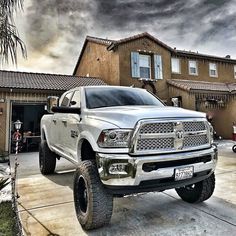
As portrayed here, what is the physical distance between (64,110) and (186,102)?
13.2 metres

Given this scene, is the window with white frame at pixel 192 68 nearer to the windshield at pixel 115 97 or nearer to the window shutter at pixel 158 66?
the window shutter at pixel 158 66

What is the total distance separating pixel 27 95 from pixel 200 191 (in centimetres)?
1101

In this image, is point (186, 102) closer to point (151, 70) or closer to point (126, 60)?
point (151, 70)

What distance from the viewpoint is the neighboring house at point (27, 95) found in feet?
40.9

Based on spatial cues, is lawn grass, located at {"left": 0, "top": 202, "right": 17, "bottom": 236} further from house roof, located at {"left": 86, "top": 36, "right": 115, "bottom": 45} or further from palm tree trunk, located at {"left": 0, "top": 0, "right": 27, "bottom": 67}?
house roof, located at {"left": 86, "top": 36, "right": 115, "bottom": 45}

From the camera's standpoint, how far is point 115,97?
4.77m

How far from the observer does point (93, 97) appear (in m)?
4.65

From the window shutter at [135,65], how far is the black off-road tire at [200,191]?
12696 mm

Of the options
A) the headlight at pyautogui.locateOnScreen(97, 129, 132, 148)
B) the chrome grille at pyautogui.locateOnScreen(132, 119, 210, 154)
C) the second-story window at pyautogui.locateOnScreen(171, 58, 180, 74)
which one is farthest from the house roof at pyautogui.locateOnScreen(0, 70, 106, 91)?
the chrome grille at pyautogui.locateOnScreen(132, 119, 210, 154)

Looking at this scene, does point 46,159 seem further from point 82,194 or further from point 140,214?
point 140,214

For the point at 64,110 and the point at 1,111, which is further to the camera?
the point at 1,111

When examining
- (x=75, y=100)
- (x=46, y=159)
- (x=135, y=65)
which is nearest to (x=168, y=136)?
(x=75, y=100)

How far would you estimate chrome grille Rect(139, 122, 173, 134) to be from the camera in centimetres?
323

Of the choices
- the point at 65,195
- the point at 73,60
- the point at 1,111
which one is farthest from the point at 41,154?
the point at 73,60
